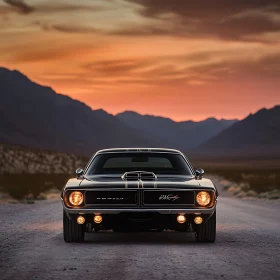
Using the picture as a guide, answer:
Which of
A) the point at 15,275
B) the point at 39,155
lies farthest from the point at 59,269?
the point at 39,155

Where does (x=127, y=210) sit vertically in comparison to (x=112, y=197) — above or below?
below

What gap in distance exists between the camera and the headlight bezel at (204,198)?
11.4 meters

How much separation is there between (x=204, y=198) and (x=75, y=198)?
2.07 m

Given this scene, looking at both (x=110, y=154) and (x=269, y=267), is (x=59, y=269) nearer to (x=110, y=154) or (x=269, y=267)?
(x=269, y=267)

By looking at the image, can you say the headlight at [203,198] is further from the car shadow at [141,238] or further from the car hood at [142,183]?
the car shadow at [141,238]

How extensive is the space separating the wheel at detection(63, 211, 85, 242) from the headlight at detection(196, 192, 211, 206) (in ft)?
6.34

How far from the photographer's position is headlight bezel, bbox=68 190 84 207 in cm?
1134

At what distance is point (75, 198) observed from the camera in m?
11.4

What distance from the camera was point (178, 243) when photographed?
11.9m

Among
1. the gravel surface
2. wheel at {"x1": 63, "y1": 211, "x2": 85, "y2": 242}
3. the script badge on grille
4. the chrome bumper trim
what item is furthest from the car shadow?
the script badge on grille

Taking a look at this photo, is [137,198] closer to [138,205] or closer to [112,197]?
[138,205]

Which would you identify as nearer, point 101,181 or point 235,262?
point 235,262

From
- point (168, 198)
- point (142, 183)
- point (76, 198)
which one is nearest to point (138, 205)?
point (142, 183)

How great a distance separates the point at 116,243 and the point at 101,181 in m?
1.10
